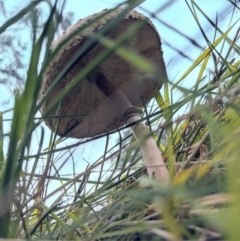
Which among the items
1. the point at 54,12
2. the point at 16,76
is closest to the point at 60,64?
the point at 16,76

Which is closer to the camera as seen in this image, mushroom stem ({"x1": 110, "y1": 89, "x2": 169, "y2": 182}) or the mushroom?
mushroom stem ({"x1": 110, "y1": 89, "x2": 169, "y2": 182})

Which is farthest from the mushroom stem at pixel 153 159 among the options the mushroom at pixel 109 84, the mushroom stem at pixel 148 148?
the mushroom at pixel 109 84

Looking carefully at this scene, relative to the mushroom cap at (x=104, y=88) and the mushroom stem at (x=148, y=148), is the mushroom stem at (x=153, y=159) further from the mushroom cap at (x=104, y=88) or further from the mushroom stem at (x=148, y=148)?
the mushroom cap at (x=104, y=88)

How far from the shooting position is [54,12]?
1.03 ft

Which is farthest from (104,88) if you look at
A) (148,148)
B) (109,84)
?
(148,148)

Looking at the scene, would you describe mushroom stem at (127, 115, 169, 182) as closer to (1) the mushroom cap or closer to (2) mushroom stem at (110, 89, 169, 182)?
(2) mushroom stem at (110, 89, 169, 182)

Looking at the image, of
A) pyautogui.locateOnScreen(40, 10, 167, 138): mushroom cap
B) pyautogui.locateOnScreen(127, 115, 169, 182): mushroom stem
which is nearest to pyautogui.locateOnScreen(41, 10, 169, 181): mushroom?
pyautogui.locateOnScreen(40, 10, 167, 138): mushroom cap

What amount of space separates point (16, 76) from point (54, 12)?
0.12 metres

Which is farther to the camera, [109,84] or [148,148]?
[109,84]

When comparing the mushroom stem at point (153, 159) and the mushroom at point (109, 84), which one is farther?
the mushroom at point (109, 84)

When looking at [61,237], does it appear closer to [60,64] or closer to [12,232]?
[12,232]

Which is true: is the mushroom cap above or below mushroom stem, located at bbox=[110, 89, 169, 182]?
above

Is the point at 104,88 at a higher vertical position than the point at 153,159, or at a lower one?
higher

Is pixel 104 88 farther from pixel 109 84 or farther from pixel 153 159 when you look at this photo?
pixel 153 159
